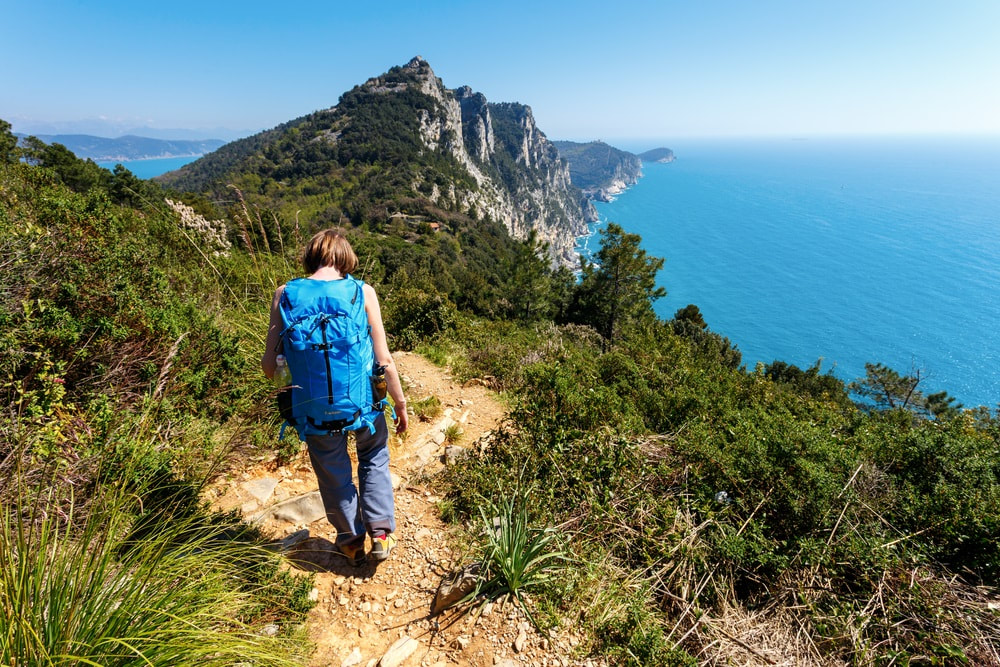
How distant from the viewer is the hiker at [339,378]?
199 cm

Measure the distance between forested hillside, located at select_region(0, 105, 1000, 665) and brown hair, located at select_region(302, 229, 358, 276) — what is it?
3.00 feet

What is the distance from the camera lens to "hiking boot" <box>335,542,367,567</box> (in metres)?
2.46

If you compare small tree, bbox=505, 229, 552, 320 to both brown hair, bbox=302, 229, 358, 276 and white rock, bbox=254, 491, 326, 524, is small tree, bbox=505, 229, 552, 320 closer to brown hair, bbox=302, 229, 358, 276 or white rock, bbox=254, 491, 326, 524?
white rock, bbox=254, 491, 326, 524

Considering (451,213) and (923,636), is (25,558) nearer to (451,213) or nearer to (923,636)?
(923,636)

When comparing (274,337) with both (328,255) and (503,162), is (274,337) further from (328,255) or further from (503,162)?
(503,162)

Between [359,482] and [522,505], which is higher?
[359,482]

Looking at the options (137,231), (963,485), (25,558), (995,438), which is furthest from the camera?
(137,231)

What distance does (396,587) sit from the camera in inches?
94.9

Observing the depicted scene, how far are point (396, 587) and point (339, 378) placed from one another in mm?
1308

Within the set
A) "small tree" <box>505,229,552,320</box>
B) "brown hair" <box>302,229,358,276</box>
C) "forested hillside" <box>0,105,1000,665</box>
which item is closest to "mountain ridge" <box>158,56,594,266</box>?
"small tree" <box>505,229,552,320</box>

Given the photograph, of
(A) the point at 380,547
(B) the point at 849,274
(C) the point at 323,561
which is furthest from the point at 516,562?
(B) the point at 849,274

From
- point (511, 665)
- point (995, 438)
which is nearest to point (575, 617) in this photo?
point (511, 665)

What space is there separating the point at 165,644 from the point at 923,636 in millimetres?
3214

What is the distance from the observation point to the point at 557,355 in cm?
590
